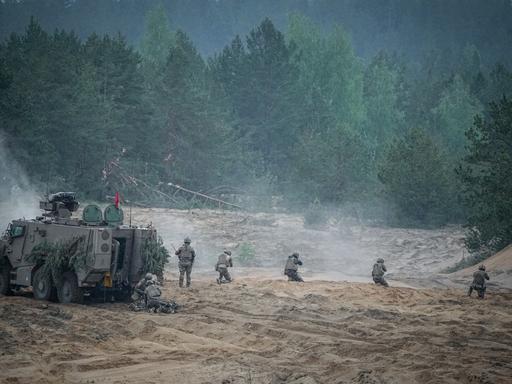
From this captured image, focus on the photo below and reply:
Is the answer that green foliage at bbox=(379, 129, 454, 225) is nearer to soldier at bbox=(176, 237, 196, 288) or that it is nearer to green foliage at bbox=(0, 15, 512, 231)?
green foliage at bbox=(0, 15, 512, 231)

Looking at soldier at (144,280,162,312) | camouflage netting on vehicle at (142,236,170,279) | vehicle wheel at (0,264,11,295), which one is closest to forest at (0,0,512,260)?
vehicle wheel at (0,264,11,295)

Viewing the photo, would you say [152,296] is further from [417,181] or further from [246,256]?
[417,181]

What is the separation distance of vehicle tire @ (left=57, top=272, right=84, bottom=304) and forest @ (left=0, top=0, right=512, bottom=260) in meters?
17.8

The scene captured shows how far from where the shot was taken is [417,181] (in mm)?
41094

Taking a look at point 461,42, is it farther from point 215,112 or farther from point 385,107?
point 215,112

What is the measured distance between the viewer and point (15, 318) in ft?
52.9

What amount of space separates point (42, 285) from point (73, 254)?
1.49 meters

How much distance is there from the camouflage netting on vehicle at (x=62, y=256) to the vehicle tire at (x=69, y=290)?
0.16 m

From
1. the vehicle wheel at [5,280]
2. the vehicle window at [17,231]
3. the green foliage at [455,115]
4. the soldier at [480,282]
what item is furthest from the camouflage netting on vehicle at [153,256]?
the green foliage at [455,115]

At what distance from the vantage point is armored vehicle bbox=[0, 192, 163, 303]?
18105 millimetres

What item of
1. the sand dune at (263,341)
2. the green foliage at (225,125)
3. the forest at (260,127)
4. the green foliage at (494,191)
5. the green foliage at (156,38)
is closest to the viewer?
the sand dune at (263,341)

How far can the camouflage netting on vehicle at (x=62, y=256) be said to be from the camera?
18094mm

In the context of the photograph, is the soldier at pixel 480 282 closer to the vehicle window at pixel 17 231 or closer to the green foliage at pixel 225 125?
the vehicle window at pixel 17 231

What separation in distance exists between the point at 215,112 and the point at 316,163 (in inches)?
441
